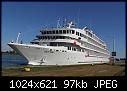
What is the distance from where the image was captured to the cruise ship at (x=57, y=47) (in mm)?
38375

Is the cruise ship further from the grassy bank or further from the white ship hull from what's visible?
the grassy bank

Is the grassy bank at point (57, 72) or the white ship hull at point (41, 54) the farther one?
the white ship hull at point (41, 54)

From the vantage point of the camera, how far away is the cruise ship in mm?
38375

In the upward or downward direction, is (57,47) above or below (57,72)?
above

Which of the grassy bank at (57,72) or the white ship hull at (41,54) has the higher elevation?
the white ship hull at (41,54)

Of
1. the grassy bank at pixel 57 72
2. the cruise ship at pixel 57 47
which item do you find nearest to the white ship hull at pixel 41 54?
the cruise ship at pixel 57 47

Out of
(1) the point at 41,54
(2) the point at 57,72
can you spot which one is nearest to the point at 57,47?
(1) the point at 41,54

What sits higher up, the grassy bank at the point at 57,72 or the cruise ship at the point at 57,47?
the cruise ship at the point at 57,47

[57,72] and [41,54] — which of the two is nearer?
[57,72]

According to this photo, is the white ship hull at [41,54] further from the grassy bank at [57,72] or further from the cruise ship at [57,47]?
the grassy bank at [57,72]

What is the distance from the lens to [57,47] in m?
40.2

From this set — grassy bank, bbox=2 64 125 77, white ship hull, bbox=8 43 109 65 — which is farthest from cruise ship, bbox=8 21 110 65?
grassy bank, bbox=2 64 125 77

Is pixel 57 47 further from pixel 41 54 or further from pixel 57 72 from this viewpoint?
pixel 57 72

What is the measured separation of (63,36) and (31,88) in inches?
1148
